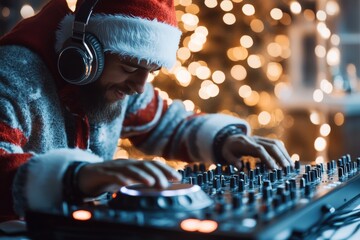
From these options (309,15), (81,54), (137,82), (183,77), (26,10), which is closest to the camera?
(81,54)

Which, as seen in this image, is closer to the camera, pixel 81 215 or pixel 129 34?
pixel 81 215

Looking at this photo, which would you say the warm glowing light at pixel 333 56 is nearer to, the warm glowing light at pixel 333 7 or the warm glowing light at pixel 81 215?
the warm glowing light at pixel 333 7

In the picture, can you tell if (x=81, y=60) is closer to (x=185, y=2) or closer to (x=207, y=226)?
(x=207, y=226)

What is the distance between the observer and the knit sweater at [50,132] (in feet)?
2.46

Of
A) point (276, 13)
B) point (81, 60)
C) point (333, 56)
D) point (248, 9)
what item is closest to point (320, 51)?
point (333, 56)

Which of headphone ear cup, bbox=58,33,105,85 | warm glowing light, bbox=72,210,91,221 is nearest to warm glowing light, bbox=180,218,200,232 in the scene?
warm glowing light, bbox=72,210,91,221

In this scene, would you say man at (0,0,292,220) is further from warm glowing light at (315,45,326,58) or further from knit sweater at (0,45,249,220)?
warm glowing light at (315,45,326,58)

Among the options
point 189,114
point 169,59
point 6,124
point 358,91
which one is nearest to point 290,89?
point 358,91

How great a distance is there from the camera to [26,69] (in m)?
1.01

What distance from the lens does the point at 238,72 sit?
9.71 ft

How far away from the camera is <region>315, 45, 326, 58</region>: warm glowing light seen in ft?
10.6

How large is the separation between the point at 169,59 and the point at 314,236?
1.59 feet

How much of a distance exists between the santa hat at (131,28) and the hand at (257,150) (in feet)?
0.80

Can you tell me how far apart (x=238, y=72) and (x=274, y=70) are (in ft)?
1.10
